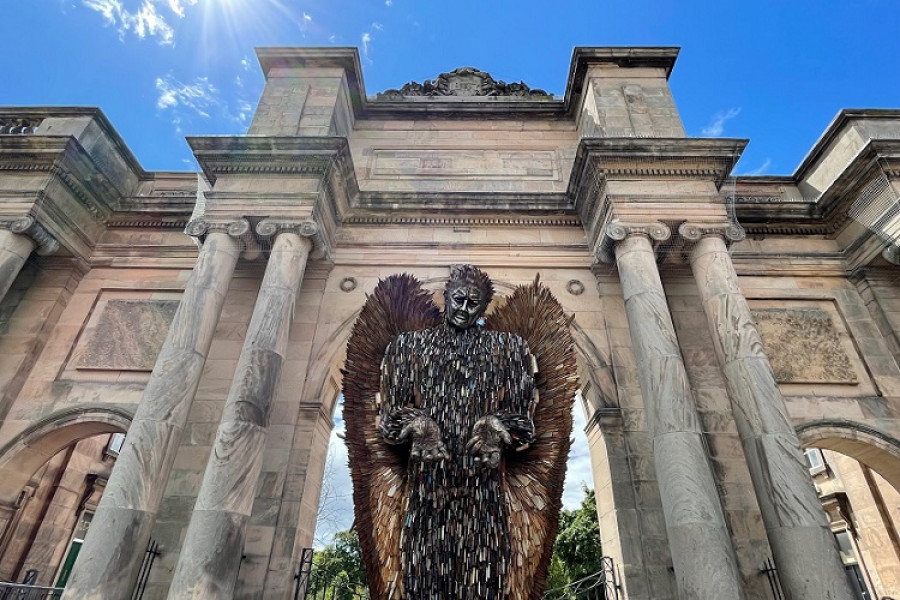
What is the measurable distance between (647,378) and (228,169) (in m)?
7.38

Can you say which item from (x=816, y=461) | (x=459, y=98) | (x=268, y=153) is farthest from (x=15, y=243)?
(x=816, y=461)

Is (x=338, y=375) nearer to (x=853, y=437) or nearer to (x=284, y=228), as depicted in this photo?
Answer: (x=284, y=228)

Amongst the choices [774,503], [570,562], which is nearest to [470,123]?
[774,503]

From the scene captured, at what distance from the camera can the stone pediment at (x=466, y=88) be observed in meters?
12.2

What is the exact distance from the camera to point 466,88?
12570 millimetres

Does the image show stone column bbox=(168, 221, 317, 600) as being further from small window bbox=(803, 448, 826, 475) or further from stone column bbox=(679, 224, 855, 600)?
small window bbox=(803, 448, 826, 475)

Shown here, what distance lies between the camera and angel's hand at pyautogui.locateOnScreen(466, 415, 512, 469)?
3314mm

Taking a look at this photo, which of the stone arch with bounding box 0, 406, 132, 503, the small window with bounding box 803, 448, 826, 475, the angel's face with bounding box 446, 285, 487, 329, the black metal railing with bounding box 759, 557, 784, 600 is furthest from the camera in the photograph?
the small window with bounding box 803, 448, 826, 475

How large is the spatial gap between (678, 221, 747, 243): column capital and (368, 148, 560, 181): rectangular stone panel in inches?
135

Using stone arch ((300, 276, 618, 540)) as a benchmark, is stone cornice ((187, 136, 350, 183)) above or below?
above

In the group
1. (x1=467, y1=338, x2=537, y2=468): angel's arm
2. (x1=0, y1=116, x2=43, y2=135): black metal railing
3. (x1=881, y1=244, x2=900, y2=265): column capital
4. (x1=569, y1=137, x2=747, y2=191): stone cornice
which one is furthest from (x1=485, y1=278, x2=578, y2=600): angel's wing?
(x1=0, y1=116, x2=43, y2=135): black metal railing

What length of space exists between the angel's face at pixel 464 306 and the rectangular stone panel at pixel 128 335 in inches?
266

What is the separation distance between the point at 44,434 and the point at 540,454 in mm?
8545

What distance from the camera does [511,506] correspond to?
11.3 ft
